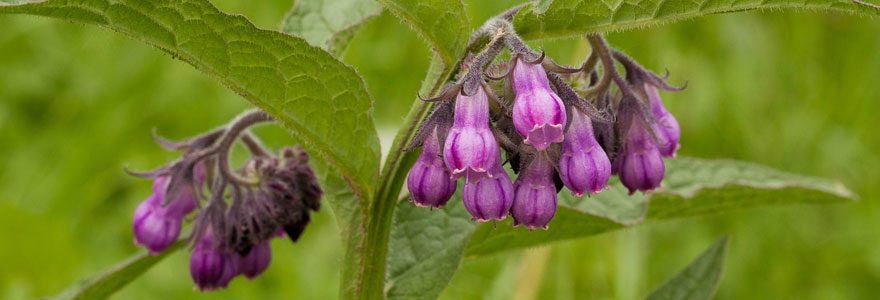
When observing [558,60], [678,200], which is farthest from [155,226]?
[558,60]

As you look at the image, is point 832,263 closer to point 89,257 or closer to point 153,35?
point 89,257

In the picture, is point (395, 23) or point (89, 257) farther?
point (395, 23)

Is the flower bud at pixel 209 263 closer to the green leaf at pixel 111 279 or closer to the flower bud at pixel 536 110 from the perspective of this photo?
the green leaf at pixel 111 279

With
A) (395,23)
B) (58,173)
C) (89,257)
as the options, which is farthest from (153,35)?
(395,23)

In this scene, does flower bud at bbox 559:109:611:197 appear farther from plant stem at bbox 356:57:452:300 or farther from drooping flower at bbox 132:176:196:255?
drooping flower at bbox 132:176:196:255

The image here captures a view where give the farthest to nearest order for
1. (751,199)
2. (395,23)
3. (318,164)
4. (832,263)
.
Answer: (395,23)
(832,263)
(751,199)
(318,164)

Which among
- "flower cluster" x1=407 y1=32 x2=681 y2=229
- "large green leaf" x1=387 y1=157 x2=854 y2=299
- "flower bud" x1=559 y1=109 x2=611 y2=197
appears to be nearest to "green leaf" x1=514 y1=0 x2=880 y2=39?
"flower cluster" x1=407 y1=32 x2=681 y2=229

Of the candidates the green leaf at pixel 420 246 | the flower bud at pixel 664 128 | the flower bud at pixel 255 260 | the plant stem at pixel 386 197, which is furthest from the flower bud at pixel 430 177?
the flower bud at pixel 255 260
